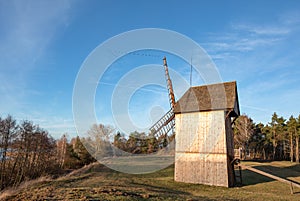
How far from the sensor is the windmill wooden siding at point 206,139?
16656 millimetres

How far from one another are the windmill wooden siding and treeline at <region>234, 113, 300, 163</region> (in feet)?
94.3

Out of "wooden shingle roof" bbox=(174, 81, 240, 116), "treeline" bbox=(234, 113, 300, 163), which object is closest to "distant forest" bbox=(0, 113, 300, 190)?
"treeline" bbox=(234, 113, 300, 163)

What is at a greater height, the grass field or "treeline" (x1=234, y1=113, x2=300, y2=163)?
"treeline" (x1=234, y1=113, x2=300, y2=163)

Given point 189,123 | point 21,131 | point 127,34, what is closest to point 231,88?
point 189,123

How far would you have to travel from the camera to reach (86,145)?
3472 centimetres

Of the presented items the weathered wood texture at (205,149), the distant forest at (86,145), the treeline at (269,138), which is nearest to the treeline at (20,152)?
→ the distant forest at (86,145)

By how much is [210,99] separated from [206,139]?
339cm

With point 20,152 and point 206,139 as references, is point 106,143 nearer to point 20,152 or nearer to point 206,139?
point 20,152

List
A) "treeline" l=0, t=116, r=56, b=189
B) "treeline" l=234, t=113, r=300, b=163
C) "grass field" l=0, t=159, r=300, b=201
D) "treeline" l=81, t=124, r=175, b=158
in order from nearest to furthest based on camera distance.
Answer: "grass field" l=0, t=159, r=300, b=201
"treeline" l=0, t=116, r=56, b=189
"treeline" l=81, t=124, r=175, b=158
"treeline" l=234, t=113, r=300, b=163

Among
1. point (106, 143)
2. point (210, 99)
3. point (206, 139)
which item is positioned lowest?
point (106, 143)

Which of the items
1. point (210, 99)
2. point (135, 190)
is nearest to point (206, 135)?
point (210, 99)

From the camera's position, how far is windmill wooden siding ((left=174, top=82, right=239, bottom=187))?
54.6ft

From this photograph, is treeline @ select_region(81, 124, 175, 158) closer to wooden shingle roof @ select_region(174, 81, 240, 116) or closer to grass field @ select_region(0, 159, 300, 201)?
wooden shingle roof @ select_region(174, 81, 240, 116)

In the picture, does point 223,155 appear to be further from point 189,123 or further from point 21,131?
point 21,131
